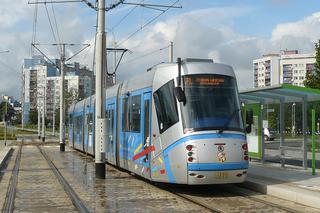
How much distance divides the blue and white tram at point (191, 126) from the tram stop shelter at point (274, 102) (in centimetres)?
275

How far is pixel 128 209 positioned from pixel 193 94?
3551 mm

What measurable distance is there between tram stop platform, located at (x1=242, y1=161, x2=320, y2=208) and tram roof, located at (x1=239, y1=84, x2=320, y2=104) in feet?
8.03

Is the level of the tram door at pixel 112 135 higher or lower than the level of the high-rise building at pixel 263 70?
lower

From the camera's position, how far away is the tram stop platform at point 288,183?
11.3m

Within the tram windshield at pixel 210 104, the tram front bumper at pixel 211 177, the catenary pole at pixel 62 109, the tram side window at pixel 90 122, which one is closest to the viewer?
the tram front bumper at pixel 211 177

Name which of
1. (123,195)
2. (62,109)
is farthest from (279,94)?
(62,109)

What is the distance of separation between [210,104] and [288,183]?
305cm

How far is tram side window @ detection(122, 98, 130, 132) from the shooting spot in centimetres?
1653

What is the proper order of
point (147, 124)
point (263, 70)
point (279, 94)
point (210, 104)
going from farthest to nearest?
point (263, 70), point (279, 94), point (147, 124), point (210, 104)

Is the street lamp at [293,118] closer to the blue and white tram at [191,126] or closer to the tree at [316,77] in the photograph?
the blue and white tram at [191,126]

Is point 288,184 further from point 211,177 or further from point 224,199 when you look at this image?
point 211,177

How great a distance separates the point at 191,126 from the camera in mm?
12430

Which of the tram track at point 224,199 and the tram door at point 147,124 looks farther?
the tram door at point 147,124

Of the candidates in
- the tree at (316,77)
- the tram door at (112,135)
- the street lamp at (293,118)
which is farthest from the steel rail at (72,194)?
the tree at (316,77)
